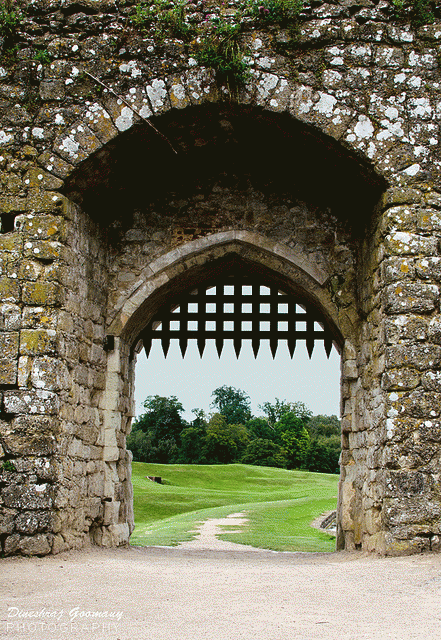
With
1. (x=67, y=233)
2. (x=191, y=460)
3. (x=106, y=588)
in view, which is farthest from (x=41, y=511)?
(x=191, y=460)

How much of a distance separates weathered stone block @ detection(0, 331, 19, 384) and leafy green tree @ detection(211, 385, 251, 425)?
162 feet

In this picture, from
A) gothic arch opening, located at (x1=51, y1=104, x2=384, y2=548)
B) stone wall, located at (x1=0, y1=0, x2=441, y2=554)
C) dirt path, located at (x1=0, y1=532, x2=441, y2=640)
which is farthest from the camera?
gothic arch opening, located at (x1=51, y1=104, x2=384, y2=548)

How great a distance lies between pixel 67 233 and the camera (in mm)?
5477

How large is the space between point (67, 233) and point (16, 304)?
0.72 meters

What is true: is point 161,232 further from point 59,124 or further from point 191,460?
point 191,460

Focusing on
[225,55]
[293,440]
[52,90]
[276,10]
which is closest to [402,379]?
[225,55]

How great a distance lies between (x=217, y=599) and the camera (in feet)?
11.4

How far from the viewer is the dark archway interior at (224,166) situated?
18.3 feet

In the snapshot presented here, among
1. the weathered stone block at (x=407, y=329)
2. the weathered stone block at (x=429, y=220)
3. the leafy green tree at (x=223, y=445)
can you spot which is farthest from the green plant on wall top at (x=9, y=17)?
the leafy green tree at (x=223, y=445)

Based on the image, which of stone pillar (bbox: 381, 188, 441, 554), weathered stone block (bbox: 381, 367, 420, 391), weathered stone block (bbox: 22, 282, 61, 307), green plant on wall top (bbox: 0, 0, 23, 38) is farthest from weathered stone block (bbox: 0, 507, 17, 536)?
green plant on wall top (bbox: 0, 0, 23, 38)

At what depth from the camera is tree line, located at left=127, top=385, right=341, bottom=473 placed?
119 ft

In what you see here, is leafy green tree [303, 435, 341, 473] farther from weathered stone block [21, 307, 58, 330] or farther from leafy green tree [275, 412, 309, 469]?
weathered stone block [21, 307, 58, 330]

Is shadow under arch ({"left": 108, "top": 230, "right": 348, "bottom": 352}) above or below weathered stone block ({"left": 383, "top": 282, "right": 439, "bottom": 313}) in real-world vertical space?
above

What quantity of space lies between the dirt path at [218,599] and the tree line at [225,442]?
31456mm
